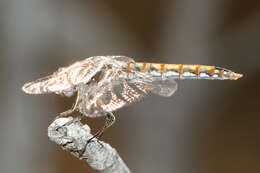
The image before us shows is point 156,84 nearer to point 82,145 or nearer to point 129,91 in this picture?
point 129,91

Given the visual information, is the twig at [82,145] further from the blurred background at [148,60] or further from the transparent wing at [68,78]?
the blurred background at [148,60]

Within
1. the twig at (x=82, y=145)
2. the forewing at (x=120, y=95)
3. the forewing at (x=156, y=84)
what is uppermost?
the forewing at (x=156, y=84)

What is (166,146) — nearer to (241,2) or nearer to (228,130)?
(228,130)

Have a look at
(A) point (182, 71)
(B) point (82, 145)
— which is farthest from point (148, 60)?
(B) point (82, 145)

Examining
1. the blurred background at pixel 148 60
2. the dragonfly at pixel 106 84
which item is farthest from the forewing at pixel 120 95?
the blurred background at pixel 148 60

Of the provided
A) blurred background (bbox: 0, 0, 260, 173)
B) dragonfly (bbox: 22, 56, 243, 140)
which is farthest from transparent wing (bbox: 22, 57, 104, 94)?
blurred background (bbox: 0, 0, 260, 173)
